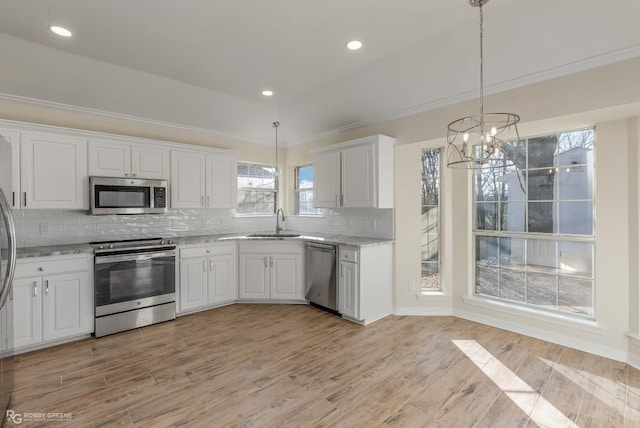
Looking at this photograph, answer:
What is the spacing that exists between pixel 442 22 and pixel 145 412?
377 cm

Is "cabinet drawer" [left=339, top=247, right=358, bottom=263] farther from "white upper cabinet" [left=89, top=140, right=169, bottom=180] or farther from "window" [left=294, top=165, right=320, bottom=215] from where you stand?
"white upper cabinet" [left=89, top=140, right=169, bottom=180]

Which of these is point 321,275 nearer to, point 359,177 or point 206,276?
point 359,177

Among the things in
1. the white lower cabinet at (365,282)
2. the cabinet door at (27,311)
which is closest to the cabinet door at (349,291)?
the white lower cabinet at (365,282)

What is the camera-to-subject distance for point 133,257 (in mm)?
3518

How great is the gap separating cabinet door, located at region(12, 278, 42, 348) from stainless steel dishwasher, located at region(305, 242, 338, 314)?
2.91 meters

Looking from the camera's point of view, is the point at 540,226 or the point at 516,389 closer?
the point at 516,389

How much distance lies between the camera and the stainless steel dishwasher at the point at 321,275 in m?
4.00

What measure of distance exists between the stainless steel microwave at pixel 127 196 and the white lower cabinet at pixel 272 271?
4.35ft

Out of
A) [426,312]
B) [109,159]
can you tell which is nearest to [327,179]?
[426,312]

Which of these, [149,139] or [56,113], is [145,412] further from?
[56,113]

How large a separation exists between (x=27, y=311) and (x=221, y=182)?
2.59 metres

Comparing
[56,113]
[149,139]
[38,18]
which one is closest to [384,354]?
[149,139]

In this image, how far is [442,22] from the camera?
2588 mm

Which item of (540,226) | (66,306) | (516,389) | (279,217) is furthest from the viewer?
(279,217)
